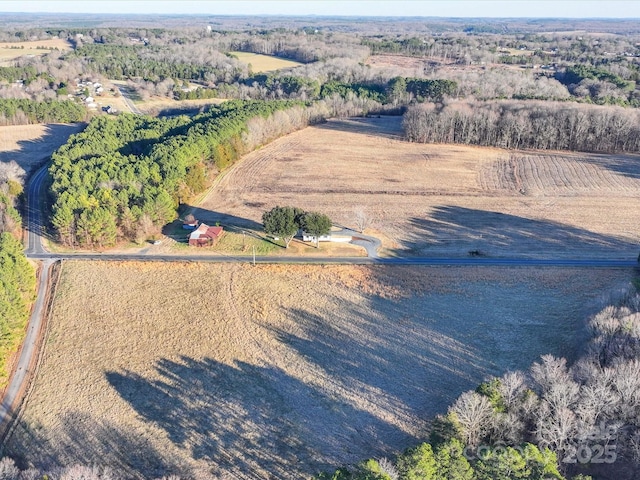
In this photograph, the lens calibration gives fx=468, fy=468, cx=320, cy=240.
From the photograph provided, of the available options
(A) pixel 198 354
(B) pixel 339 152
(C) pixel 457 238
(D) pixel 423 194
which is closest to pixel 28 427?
(A) pixel 198 354

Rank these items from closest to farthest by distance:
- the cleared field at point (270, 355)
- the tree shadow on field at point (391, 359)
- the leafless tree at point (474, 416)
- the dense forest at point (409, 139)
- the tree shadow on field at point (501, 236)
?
the dense forest at point (409, 139), the leafless tree at point (474, 416), the cleared field at point (270, 355), the tree shadow on field at point (391, 359), the tree shadow on field at point (501, 236)

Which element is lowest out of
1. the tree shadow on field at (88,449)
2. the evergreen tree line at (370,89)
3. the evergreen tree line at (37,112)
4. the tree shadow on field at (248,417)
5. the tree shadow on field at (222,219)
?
the tree shadow on field at (88,449)

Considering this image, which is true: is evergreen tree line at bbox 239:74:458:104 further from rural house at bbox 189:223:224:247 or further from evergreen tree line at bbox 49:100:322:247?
rural house at bbox 189:223:224:247

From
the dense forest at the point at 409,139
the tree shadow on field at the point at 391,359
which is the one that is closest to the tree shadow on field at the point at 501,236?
the tree shadow on field at the point at 391,359

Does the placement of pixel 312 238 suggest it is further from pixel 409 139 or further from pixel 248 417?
pixel 409 139

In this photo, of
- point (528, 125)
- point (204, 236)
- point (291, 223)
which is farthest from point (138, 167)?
point (528, 125)

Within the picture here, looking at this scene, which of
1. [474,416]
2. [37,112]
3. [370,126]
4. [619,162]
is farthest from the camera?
[37,112]

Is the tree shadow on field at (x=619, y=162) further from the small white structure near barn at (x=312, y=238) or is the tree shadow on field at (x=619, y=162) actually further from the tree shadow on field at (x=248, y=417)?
the tree shadow on field at (x=248, y=417)
